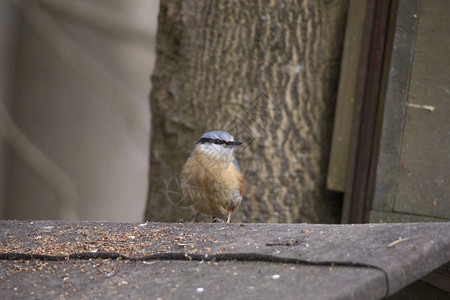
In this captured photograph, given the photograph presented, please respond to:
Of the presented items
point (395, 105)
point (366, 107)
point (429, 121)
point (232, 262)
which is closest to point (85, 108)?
point (366, 107)

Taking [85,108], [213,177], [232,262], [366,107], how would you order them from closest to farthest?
[232,262] → [213,177] → [366,107] → [85,108]

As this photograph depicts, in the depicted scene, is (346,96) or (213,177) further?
(346,96)

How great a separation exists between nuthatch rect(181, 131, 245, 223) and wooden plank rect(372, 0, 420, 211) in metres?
1.06

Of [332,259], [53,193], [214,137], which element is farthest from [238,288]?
[53,193]

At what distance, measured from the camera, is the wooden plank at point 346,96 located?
4.46m

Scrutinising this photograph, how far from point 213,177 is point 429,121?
5.11 feet

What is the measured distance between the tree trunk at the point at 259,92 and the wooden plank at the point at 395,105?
1.50 ft

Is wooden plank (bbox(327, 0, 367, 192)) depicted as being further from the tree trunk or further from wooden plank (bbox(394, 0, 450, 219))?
wooden plank (bbox(394, 0, 450, 219))

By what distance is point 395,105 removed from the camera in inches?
168

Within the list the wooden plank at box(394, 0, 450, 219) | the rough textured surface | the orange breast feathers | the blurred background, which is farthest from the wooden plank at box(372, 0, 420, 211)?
the blurred background

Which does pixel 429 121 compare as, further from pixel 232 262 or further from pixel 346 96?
pixel 232 262

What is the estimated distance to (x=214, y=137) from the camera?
3.87 m

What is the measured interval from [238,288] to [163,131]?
2882mm

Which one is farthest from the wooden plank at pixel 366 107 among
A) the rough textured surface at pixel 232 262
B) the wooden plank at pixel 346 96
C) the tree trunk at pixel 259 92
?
the rough textured surface at pixel 232 262
